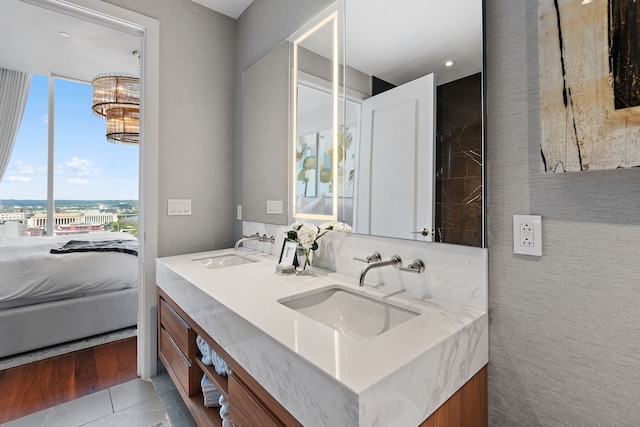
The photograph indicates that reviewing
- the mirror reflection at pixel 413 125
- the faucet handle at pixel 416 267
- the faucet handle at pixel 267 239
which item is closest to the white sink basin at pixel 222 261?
the faucet handle at pixel 267 239

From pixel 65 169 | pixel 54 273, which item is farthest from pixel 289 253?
pixel 65 169

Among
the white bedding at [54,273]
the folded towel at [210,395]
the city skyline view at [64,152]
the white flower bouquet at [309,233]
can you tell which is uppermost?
the city skyline view at [64,152]

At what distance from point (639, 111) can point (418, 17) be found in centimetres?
77

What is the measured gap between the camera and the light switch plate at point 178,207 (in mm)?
2068

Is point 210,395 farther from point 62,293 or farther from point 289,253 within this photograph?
point 62,293

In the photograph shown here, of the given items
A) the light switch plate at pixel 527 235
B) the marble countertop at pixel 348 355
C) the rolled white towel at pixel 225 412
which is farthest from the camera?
the rolled white towel at pixel 225 412

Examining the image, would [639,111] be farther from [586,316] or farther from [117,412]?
[117,412]

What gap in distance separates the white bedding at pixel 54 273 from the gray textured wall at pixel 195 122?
42.2 inches

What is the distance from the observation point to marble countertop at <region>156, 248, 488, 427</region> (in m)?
0.64

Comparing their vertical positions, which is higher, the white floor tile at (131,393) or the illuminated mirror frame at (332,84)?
the illuminated mirror frame at (332,84)

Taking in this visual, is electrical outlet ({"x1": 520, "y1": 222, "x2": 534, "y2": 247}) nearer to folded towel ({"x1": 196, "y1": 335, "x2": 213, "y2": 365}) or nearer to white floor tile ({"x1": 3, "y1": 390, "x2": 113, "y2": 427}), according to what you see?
folded towel ({"x1": 196, "y1": 335, "x2": 213, "y2": 365})

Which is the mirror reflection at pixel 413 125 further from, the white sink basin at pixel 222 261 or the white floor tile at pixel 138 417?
the white floor tile at pixel 138 417

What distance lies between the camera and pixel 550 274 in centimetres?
87

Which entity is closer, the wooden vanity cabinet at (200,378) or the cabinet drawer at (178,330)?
the wooden vanity cabinet at (200,378)
